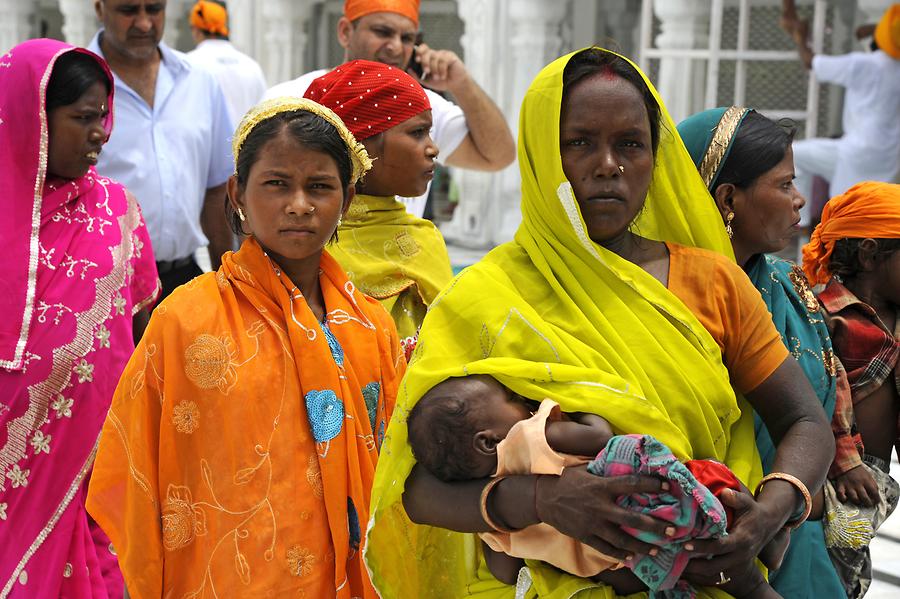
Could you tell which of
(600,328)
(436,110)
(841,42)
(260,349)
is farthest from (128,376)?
(841,42)

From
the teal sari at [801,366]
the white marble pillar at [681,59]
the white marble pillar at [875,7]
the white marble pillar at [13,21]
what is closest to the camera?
the teal sari at [801,366]

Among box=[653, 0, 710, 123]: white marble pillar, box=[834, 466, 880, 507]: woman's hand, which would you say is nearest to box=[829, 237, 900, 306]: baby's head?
box=[834, 466, 880, 507]: woman's hand

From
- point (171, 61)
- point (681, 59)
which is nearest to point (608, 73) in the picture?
point (171, 61)

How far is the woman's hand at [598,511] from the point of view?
5.36 ft

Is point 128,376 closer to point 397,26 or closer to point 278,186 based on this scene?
point 278,186

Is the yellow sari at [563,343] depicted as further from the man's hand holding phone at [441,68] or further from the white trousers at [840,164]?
the white trousers at [840,164]

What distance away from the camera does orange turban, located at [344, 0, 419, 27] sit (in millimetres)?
4262

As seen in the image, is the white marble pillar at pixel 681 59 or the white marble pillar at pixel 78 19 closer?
the white marble pillar at pixel 681 59

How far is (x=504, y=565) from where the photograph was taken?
1.96m

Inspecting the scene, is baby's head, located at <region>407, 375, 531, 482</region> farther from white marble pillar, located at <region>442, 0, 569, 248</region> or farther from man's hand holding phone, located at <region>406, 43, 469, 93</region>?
white marble pillar, located at <region>442, 0, 569, 248</region>

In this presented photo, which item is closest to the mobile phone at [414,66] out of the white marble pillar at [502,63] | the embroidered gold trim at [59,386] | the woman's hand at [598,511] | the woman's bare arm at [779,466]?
the embroidered gold trim at [59,386]

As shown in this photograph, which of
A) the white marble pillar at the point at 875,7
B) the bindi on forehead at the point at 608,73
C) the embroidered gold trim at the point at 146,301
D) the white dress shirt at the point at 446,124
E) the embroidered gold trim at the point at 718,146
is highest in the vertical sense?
the white marble pillar at the point at 875,7

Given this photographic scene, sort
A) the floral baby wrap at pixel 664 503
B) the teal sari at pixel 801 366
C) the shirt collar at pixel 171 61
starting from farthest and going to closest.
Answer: the shirt collar at pixel 171 61
the teal sari at pixel 801 366
the floral baby wrap at pixel 664 503

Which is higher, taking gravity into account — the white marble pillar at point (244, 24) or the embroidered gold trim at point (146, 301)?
the white marble pillar at point (244, 24)
